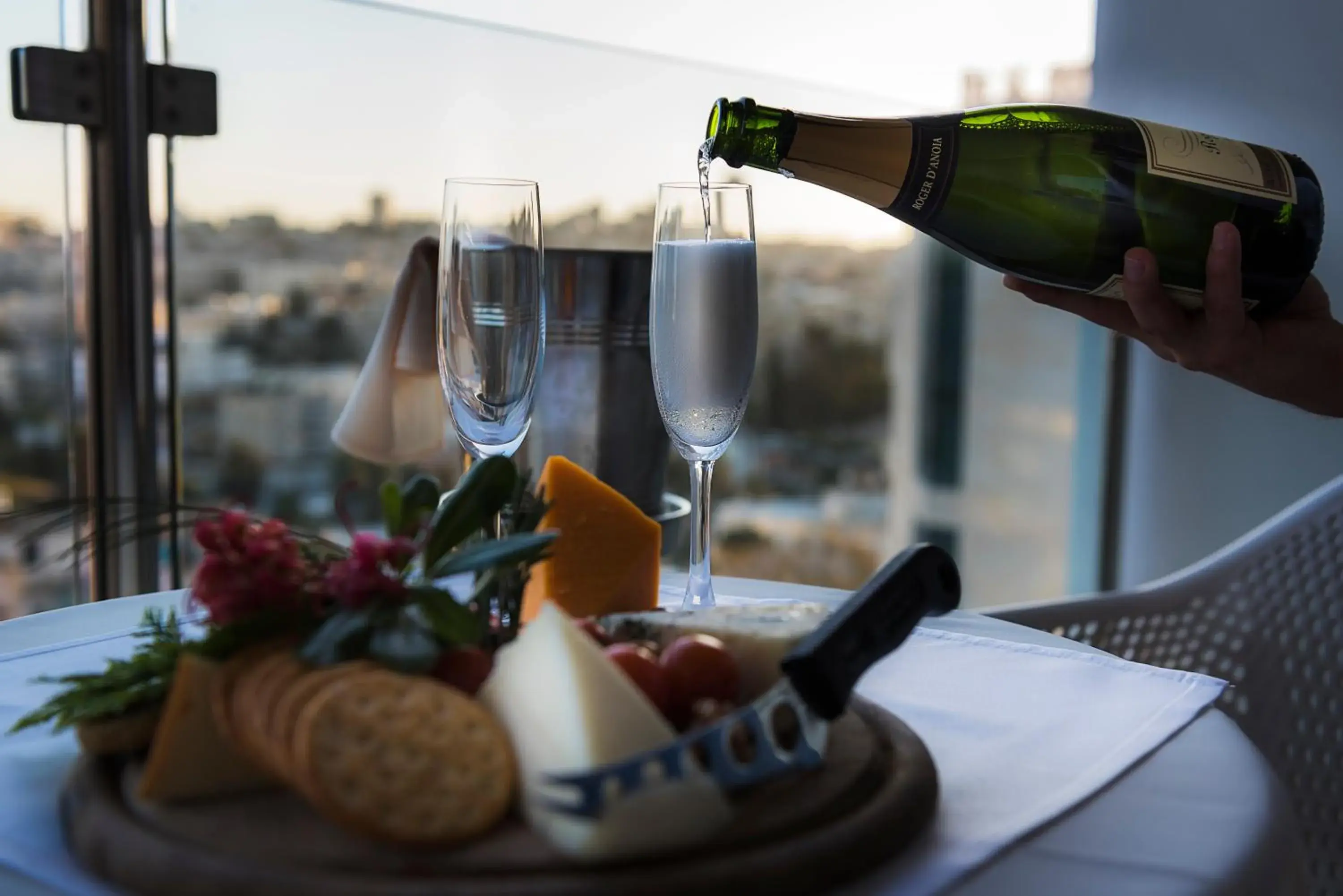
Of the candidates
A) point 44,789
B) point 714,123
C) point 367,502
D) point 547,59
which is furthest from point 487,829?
point 547,59

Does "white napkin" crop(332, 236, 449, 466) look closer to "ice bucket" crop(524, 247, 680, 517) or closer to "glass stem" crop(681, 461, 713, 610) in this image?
"ice bucket" crop(524, 247, 680, 517)

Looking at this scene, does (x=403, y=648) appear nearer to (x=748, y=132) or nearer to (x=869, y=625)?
(x=869, y=625)

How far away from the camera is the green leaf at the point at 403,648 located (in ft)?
1.73

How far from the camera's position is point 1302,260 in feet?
3.67

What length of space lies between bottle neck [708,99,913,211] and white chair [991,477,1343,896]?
416 mm

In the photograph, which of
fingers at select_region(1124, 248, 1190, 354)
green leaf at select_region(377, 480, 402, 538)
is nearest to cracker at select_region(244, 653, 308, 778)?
green leaf at select_region(377, 480, 402, 538)

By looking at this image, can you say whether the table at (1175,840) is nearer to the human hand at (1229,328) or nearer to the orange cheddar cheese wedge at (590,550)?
the orange cheddar cheese wedge at (590,550)

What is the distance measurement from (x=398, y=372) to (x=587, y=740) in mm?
990

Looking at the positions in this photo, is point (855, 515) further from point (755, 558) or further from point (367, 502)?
point (367, 502)

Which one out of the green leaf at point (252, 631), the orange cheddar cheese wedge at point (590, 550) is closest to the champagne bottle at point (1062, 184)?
the orange cheddar cheese wedge at point (590, 550)

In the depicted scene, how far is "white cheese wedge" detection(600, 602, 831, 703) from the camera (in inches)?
24.2

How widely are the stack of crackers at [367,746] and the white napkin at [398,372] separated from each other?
88cm

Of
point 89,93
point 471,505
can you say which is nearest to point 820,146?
point 471,505

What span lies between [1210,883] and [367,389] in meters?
1.07
